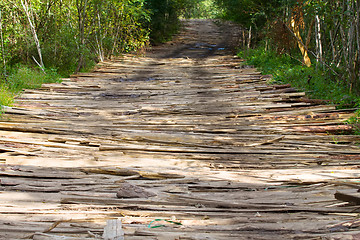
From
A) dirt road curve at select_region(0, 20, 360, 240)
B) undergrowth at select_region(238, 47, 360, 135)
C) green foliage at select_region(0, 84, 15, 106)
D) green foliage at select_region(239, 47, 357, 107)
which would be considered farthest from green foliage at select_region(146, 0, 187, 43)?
green foliage at select_region(0, 84, 15, 106)

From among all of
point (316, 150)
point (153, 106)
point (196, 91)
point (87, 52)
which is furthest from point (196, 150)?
point (87, 52)

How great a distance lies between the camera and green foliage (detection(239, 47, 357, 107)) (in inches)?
225

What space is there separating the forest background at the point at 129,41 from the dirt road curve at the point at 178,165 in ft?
2.45

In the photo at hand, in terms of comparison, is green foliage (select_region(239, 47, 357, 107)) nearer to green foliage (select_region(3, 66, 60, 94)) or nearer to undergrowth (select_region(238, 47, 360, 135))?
undergrowth (select_region(238, 47, 360, 135))

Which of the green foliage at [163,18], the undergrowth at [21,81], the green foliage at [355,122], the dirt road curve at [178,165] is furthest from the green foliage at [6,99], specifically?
the green foliage at [163,18]

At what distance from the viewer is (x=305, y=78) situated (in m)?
7.09

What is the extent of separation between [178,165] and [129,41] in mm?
9959

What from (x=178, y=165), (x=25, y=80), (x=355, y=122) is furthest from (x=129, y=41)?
(x=178, y=165)

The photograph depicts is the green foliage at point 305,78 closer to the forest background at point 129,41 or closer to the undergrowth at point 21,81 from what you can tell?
the forest background at point 129,41

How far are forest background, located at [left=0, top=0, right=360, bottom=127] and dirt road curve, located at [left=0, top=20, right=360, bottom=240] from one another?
2.45 ft

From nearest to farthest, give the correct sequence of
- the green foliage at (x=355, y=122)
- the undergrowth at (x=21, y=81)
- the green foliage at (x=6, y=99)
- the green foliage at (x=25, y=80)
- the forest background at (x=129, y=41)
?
the green foliage at (x=355, y=122) → the green foliage at (x=6, y=99) → the undergrowth at (x=21, y=81) → the forest background at (x=129, y=41) → the green foliage at (x=25, y=80)

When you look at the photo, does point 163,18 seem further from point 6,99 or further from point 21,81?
point 6,99

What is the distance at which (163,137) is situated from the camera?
170 inches

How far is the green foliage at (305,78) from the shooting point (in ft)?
18.8
